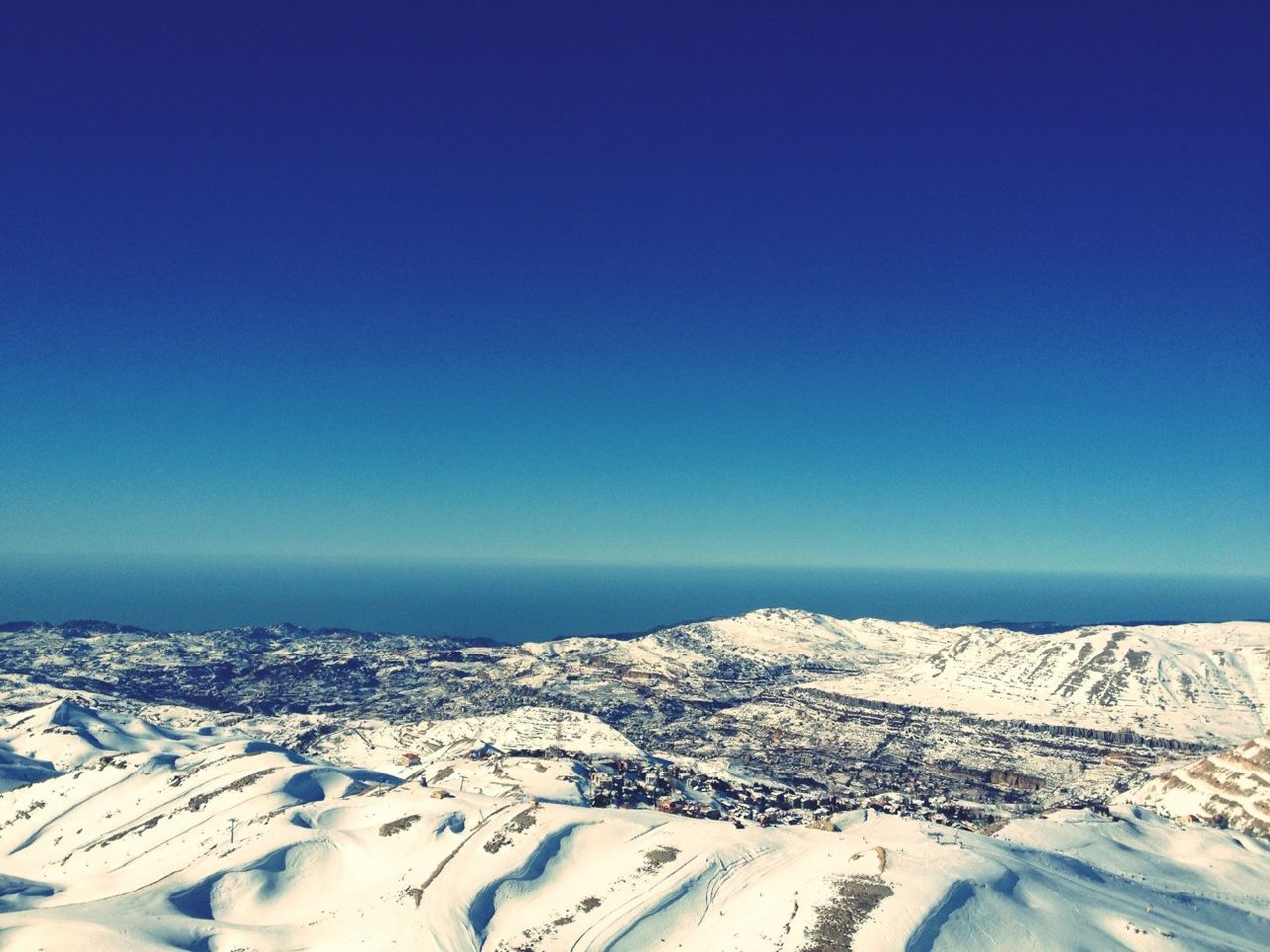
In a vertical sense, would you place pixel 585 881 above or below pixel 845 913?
below

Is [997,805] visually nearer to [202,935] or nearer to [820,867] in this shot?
[820,867]

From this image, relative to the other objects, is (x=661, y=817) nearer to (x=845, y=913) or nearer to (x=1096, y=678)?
(x=845, y=913)

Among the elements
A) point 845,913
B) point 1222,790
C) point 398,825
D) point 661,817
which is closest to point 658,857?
point 661,817

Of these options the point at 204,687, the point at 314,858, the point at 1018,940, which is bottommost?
the point at 204,687

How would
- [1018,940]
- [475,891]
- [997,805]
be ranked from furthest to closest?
[997,805] → [475,891] → [1018,940]

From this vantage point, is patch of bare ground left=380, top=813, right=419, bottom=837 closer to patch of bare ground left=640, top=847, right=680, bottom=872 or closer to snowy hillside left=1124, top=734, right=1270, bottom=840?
patch of bare ground left=640, top=847, right=680, bottom=872

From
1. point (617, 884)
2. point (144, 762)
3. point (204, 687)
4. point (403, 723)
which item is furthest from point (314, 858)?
point (204, 687)

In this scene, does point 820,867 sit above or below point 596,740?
above

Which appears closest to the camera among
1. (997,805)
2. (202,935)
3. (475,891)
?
(202,935)
